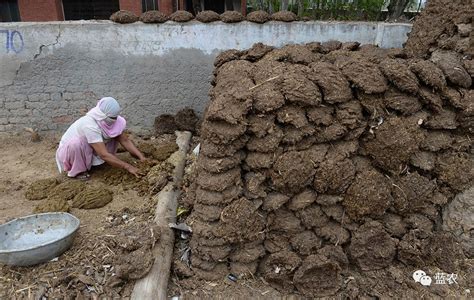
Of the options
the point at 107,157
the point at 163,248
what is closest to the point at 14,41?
the point at 107,157

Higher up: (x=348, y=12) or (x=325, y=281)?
(x=348, y=12)

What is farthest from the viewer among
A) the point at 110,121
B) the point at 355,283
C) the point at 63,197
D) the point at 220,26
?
the point at 220,26

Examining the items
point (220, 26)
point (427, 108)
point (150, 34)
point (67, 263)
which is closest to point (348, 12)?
point (220, 26)

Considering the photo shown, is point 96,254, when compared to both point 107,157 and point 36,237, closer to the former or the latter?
point 36,237

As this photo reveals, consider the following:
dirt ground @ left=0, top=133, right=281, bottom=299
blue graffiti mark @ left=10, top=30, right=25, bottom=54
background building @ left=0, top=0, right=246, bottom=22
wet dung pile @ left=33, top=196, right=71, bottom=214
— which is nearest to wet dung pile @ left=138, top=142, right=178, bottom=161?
dirt ground @ left=0, top=133, right=281, bottom=299

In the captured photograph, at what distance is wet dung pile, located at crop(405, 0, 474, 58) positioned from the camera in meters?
3.58

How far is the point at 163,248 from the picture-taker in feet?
10.1

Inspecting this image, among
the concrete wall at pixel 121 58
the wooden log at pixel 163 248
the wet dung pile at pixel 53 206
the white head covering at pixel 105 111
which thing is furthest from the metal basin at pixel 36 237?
the concrete wall at pixel 121 58

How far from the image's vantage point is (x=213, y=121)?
2852 mm

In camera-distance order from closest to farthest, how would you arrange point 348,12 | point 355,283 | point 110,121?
point 355,283 < point 110,121 < point 348,12

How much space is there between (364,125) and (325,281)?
4.20ft

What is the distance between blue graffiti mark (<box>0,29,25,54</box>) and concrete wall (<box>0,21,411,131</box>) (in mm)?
12

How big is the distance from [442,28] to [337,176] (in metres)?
2.30

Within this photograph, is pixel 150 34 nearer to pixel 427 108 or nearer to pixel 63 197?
pixel 63 197
